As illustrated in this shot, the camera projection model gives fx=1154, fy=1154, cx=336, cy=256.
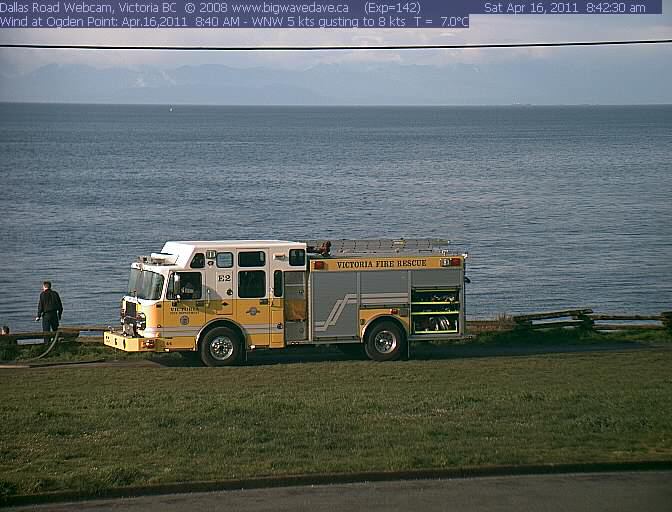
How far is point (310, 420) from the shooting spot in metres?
17.2

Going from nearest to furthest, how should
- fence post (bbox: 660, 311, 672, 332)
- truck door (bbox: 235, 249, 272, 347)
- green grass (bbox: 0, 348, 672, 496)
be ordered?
green grass (bbox: 0, 348, 672, 496) → truck door (bbox: 235, 249, 272, 347) → fence post (bbox: 660, 311, 672, 332)

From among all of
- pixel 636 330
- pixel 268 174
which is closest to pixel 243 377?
pixel 636 330

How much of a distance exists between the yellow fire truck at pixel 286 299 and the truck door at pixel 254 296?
0.07ft

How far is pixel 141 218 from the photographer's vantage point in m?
73.3

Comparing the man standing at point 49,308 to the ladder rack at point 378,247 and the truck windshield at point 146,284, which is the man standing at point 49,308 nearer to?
the truck windshield at point 146,284

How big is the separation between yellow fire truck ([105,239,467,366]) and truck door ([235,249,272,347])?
0.07 ft

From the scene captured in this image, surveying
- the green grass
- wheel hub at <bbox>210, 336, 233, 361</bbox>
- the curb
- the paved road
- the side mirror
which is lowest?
the paved road

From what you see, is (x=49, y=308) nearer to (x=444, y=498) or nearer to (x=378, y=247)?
(x=378, y=247)

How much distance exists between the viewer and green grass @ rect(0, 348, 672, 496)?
14.6m

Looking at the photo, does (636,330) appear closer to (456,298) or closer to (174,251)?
(456,298)

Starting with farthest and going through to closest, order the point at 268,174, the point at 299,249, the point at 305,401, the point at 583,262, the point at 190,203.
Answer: the point at 268,174 → the point at 190,203 → the point at 583,262 → the point at 299,249 → the point at 305,401

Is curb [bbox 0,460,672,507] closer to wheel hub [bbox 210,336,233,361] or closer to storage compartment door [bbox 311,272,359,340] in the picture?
wheel hub [bbox 210,336,233,361]

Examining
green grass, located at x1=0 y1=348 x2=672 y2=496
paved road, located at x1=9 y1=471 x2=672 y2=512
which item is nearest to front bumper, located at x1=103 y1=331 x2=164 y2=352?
green grass, located at x1=0 y1=348 x2=672 y2=496

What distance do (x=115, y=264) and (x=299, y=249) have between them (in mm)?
30164
